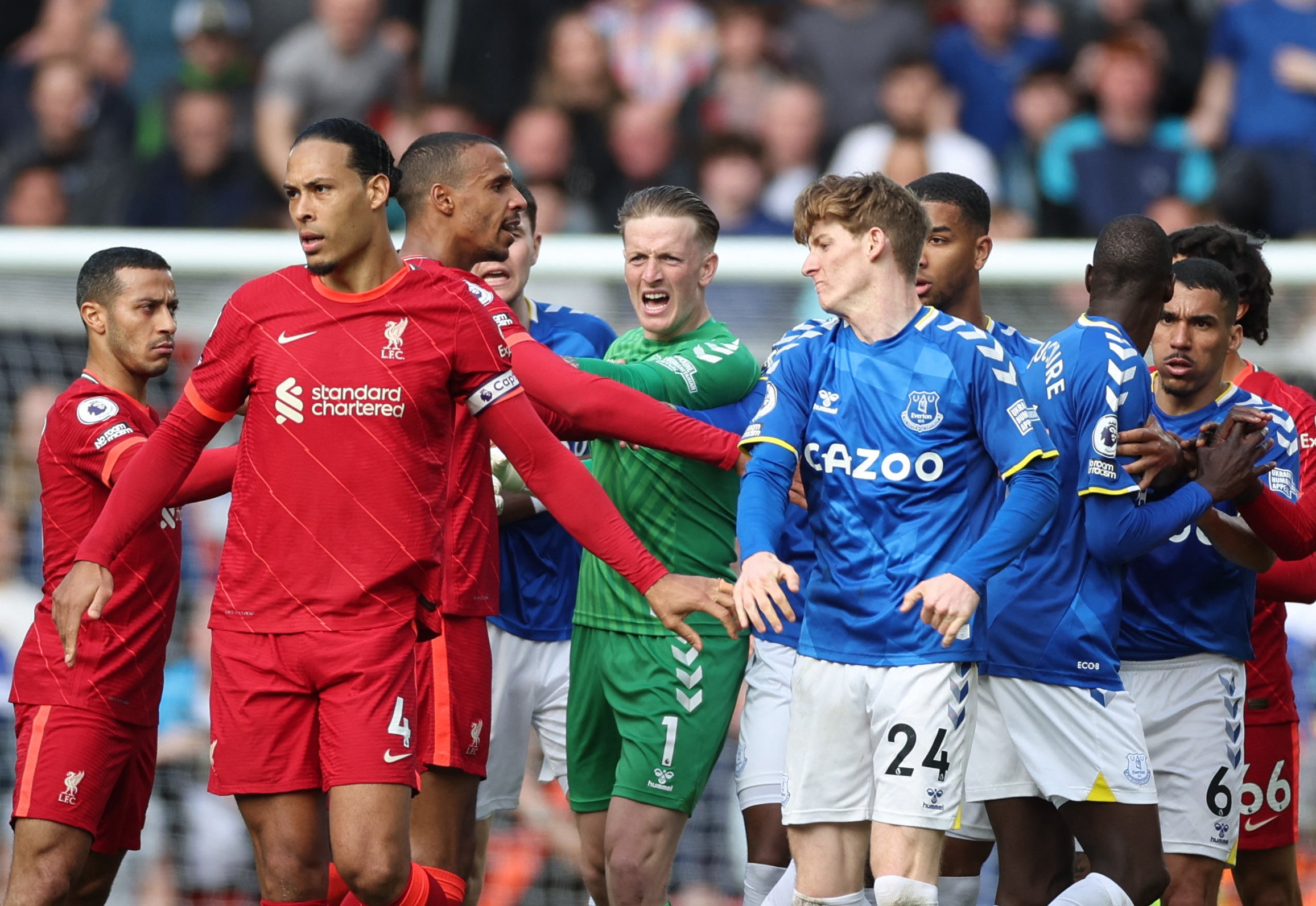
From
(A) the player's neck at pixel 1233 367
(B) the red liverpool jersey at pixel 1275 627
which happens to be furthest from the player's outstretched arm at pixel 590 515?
(A) the player's neck at pixel 1233 367

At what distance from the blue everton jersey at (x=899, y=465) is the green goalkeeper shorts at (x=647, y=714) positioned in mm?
933

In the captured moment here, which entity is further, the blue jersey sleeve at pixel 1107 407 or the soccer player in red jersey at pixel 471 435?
the soccer player in red jersey at pixel 471 435

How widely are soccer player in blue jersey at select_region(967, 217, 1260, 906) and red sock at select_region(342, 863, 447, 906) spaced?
1570 mm

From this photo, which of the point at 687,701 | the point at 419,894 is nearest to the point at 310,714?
the point at 419,894

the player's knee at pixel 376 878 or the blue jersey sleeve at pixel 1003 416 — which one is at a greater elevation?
the blue jersey sleeve at pixel 1003 416

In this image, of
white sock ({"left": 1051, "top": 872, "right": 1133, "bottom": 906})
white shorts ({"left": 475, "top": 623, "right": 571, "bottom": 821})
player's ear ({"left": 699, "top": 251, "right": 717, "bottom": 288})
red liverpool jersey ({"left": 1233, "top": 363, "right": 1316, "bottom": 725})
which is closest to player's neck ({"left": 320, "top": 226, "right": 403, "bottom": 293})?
player's ear ({"left": 699, "top": 251, "right": 717, "bottom": 288})

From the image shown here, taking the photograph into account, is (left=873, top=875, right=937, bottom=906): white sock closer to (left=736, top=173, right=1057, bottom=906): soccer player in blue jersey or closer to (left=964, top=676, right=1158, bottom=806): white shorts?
(left=736, top=173, right=1057, bottom=906): soccer player in blue jersey

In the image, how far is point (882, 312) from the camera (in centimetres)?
468

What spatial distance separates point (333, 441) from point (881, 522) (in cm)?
151

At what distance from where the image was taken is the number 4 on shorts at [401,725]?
4.49 m

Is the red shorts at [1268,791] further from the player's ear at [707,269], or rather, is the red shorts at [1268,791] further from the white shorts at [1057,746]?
the player's ear at [707,269]

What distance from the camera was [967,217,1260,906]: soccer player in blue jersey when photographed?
4695 millimetres

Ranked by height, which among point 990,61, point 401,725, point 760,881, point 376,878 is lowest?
point 760,881

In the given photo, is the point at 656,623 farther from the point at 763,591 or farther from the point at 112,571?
the point at 112,571
